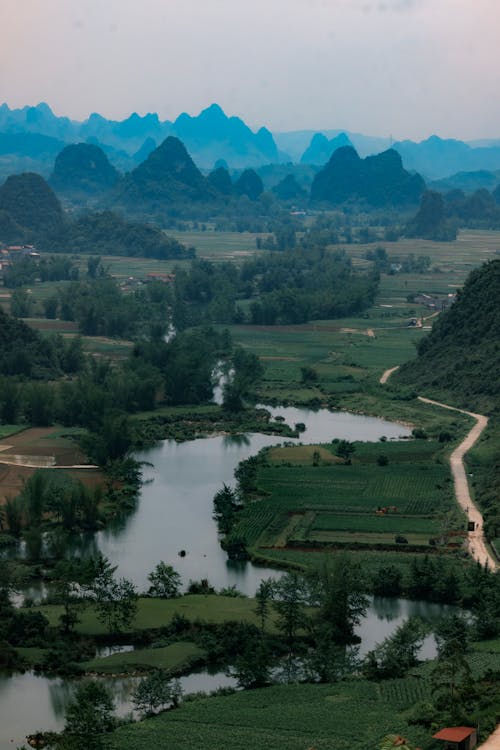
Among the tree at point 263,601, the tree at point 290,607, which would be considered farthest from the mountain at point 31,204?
the tree at point 290,607

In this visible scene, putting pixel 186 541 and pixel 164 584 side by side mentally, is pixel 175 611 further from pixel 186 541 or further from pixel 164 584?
pixel 186 541

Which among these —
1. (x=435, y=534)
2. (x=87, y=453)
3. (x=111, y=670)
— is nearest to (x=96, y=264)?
(x=87, y=453)

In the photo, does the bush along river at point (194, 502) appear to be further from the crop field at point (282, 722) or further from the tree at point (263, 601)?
the crop field at point (282, 722)

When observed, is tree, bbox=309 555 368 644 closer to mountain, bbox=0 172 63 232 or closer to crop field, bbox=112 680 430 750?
crop field, bbox=112 680 430 750

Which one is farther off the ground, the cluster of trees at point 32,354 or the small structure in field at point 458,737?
the cluster of trees at point 32,354

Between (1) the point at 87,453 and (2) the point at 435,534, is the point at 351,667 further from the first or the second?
(1) the point at 87,453

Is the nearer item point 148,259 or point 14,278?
point 14,278
